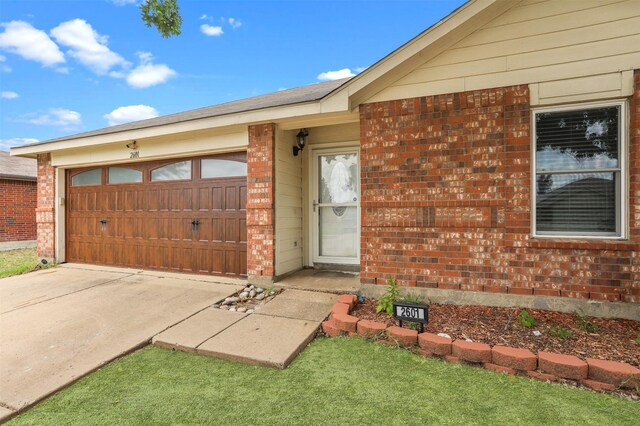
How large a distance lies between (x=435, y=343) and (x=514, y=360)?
2.01 ft

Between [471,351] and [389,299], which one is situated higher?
[389,299]

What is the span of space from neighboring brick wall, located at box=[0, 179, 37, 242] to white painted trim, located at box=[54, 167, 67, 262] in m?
7.07

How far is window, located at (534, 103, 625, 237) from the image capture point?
11.3 feet

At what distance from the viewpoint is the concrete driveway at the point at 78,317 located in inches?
104

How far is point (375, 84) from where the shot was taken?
4.19m

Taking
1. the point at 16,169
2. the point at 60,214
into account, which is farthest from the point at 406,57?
the point at 16,169

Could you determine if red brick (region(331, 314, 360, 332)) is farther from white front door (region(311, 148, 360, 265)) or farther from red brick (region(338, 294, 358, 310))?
white front door (region(311, 148, 360, 265))

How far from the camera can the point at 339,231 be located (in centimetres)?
572

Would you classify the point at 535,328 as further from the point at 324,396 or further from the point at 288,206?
the point at 288,206

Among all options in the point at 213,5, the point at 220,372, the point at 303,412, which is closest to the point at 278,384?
the point at 303,412

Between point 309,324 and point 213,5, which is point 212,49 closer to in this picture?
point 213,5

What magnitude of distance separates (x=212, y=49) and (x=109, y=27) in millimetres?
4961

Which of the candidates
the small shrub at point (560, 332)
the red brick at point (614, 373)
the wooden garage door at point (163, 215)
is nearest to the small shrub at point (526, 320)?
the small shrub at point (560, 332)

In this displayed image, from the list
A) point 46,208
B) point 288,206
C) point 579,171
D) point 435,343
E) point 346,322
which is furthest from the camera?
point 46,208
